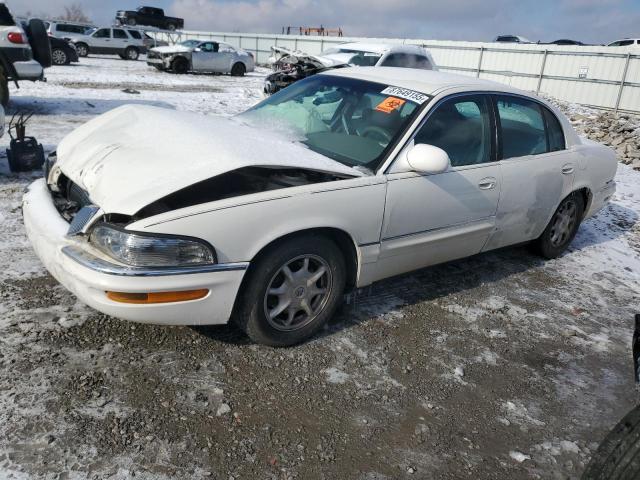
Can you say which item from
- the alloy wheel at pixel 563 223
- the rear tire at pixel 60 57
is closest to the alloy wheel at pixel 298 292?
the alloy wheel at pixel 563 223

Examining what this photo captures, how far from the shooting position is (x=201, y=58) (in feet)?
71.7

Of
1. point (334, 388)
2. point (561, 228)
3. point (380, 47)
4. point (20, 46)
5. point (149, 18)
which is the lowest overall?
point (334, 388)

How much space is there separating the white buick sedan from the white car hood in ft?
0.04

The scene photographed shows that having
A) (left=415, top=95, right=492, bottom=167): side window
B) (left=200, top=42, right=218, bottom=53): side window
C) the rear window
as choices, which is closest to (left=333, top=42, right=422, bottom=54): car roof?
(left=200, top=42, right=218, bottom=53): side window

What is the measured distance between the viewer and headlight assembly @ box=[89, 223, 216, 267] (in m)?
2.53

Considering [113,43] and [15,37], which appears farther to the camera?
[113,43]

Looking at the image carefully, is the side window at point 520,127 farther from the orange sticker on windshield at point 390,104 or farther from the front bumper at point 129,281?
the front bumper at point 129,281

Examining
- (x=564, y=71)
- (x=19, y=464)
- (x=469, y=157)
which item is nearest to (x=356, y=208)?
(x=469, y=157)

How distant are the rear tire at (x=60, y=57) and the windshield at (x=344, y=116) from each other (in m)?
19.2

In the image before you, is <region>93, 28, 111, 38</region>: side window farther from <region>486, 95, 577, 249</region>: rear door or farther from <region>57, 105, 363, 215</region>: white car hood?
<region>486, 95, 577, 249</region>: rear door

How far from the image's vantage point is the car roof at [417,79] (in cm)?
376

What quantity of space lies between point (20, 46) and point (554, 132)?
8883 mm

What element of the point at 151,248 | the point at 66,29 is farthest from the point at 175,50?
the point at 151,248

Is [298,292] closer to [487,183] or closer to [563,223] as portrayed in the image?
[487,183]
